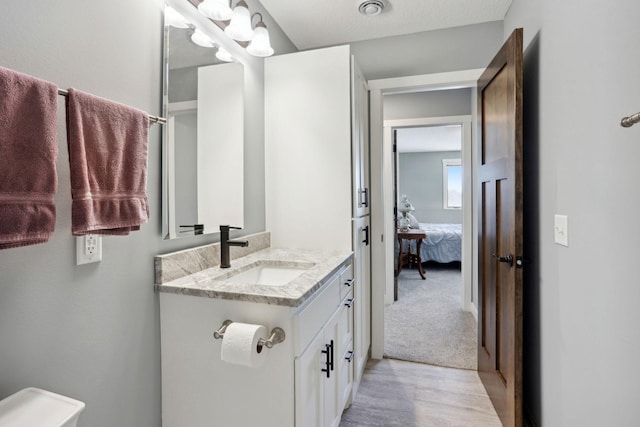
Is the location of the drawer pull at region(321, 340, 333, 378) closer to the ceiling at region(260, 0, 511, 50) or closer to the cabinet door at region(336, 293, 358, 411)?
the cabinet door at region(336, 293, 358, 411)

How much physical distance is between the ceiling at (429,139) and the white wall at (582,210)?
3542 millimetres

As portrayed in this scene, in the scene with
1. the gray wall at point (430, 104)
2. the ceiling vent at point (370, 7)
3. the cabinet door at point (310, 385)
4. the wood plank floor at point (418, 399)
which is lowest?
the wood plank floor at point (418, 399)

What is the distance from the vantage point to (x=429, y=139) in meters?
6.40

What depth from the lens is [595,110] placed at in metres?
1.13

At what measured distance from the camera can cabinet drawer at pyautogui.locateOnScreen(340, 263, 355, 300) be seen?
5.60 ft

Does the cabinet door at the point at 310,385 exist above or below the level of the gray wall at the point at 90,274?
below

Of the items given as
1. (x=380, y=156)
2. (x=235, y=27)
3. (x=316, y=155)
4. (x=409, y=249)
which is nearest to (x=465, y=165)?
(x=380, y=156)

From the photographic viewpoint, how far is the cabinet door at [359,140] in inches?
78.0

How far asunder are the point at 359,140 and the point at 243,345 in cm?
151

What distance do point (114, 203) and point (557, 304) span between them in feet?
5.69

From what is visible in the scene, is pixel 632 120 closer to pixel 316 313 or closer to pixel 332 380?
pixel 316 313

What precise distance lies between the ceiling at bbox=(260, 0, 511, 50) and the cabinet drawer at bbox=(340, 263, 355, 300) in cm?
165

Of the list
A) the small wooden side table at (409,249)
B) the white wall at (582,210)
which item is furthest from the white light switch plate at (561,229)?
the small wooden side table at (409,249)

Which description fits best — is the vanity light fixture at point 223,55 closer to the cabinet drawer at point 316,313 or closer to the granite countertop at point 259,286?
the granite countertop at point 259,286
